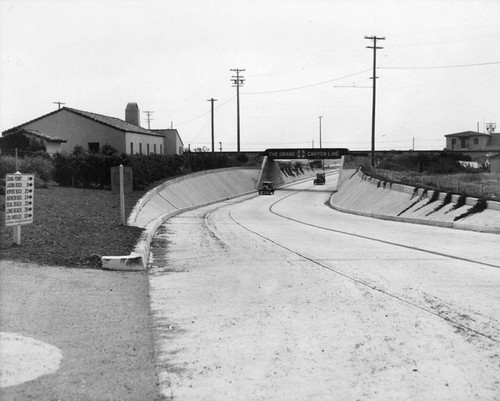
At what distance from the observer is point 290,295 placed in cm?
952

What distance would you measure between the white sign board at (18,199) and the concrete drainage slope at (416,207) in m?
18.0

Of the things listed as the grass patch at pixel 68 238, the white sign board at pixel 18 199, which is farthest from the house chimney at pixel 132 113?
the white sign board at pixel 18 199

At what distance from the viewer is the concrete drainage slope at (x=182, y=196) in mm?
12103

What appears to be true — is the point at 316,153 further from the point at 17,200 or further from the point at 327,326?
the point at 327,326

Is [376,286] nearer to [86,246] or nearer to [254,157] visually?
[86,246]

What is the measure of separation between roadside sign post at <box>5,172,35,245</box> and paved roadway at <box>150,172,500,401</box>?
278 centimetres

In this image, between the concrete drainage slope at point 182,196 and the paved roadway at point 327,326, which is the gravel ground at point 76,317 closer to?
the paved roadway at point 327,326

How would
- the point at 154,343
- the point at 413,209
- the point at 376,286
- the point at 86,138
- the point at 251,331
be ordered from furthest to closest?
the point at 86,138
the point at 413,209
the point at 376,286
the point at 251,331
the point at 154,343

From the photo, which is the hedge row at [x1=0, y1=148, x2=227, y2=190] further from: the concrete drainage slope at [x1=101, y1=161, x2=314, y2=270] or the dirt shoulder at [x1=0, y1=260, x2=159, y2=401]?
the dirt shoulder at [x1=0, y1=260, x2=159, y2=401]

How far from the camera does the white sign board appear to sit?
1095 cm

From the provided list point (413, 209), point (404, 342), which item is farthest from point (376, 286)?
point (413, 209)

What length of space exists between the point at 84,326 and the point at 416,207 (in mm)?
29348

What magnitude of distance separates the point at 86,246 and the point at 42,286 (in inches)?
164

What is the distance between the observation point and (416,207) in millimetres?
34031
